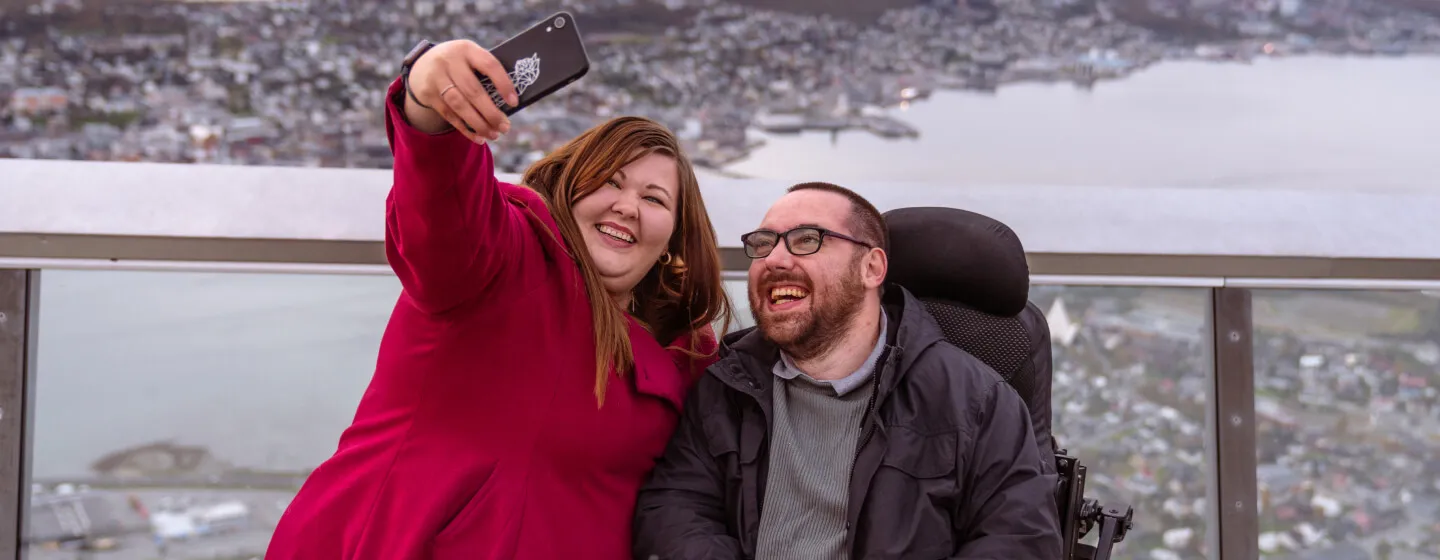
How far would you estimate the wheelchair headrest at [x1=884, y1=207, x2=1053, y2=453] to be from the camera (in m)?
1.97

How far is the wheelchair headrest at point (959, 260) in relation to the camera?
1.97m

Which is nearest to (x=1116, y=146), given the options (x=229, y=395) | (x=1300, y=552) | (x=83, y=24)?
(x=1300, y=552)

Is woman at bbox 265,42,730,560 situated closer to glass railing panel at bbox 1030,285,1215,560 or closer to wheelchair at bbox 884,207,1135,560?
wheelchair at bbox 884,207,1135,560

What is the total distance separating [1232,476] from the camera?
2832 millimetres

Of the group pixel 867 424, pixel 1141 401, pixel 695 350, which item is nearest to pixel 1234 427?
pixel 1141 401

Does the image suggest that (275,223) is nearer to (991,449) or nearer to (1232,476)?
(991,449)

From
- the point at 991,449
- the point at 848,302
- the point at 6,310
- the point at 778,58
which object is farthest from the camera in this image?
the point at 778,58

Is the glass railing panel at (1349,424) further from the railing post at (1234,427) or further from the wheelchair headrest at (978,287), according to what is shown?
the wheelchair headrest at (978,287)

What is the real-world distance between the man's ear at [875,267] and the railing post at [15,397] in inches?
77.0

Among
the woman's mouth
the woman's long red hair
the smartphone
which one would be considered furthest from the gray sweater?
the smartphone

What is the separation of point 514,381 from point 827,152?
1.81 meters

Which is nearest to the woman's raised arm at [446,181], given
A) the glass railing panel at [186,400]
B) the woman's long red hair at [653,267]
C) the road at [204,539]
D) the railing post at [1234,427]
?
the woman's long red hair at [653,267]

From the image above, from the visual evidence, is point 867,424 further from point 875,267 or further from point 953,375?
point 875,267

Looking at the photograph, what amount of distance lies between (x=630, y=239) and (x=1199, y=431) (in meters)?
1.89
